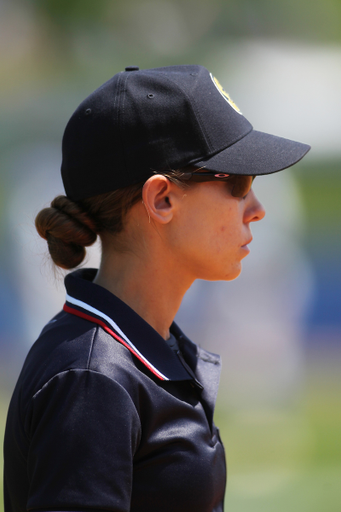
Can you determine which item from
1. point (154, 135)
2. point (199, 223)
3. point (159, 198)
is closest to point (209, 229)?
point (199, 223)

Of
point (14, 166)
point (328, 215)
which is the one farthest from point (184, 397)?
point (328, 215)

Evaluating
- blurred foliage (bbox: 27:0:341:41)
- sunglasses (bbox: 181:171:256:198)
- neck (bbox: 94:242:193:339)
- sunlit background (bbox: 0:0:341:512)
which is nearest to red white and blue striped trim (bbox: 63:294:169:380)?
neck (bbox: 94:242:193:339)

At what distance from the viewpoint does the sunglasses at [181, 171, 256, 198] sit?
1.01 m

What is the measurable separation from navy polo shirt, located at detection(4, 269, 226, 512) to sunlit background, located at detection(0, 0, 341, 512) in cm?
202

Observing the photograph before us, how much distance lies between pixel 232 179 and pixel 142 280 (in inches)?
12.0

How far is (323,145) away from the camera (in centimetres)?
373

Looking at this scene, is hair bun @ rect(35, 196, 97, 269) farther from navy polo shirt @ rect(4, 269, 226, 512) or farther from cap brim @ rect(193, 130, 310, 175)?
cap brim @ rect(193, 130, 310, 175)

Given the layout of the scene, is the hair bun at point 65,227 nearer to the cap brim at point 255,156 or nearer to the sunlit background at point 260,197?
the cap brim at point 255,156

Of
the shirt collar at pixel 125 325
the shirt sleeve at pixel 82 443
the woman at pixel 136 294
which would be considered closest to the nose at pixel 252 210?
the woman at pixel 136 294

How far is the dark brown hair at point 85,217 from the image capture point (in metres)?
1.04

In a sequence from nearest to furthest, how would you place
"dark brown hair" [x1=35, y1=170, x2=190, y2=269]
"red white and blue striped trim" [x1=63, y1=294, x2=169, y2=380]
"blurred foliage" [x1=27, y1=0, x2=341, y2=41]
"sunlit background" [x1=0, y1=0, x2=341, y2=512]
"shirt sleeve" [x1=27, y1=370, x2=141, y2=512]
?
"shirt sleeve" [x1=27, y1=370, x2=141, y2=512] → "red white and blue striped trim" [x1=63, y1=294, x2=169, y2=380] → "dark brown hair" [x1=35, y1=170, x2=190, y2=269] → "sunlit background" [x1=0, y1=0, x2=341, y2=512] → "blurred foliage" [x1=27, y1=0, x2=341, y2=41]

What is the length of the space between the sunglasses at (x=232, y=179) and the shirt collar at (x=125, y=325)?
1.01 feet

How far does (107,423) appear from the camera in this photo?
2.54 feet

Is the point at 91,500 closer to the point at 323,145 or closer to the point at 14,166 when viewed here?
the point at 14,166
